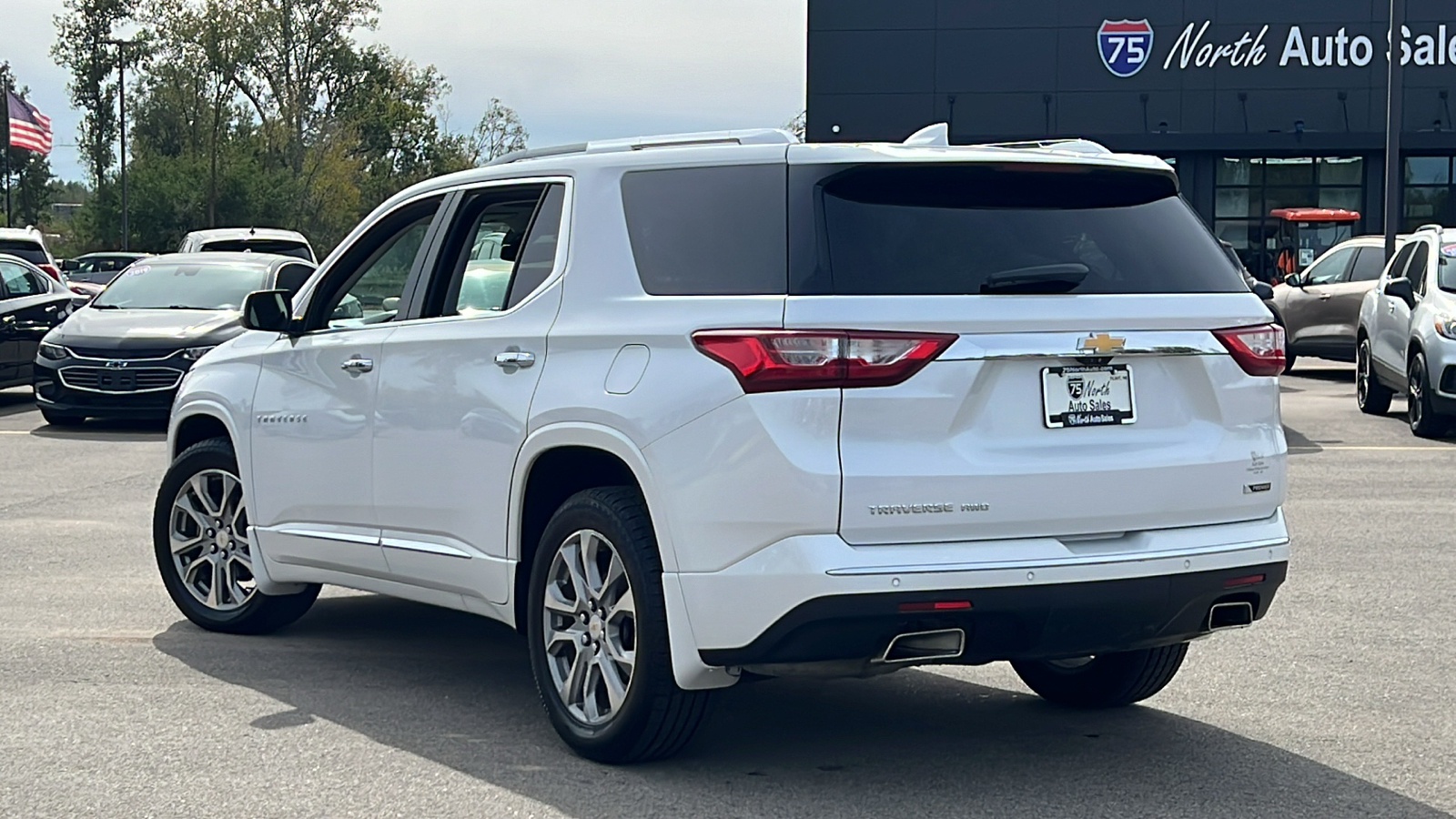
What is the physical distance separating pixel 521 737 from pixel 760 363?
164cm

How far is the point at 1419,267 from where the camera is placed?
16516mm

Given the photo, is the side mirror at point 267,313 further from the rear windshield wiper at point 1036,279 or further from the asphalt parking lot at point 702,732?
the rear windshield wiper at point 1036,279

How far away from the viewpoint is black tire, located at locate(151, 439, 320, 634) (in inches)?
288

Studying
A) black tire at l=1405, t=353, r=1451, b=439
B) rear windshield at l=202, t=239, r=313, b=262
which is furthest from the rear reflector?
rear windshield at l=202, t=239, r=313, b=262

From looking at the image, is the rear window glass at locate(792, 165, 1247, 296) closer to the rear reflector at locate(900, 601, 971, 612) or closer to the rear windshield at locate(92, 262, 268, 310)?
the rear reflector at locate(900, 601, 971, 612)

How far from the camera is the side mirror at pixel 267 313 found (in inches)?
270

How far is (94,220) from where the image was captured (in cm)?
7025

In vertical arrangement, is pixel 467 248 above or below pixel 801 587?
above

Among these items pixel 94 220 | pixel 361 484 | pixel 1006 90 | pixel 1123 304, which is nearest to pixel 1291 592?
pixel 1123 304

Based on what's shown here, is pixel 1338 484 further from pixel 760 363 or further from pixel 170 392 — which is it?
pixel 170 392

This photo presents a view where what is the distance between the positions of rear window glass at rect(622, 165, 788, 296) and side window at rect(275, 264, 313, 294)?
42.8 feet

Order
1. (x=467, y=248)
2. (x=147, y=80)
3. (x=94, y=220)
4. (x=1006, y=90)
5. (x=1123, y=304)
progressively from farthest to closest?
(x=147, y=80) → (x=94, y=220) → (x=1006, y=90) → (x=467, y=248) → (x=1123, y=304)

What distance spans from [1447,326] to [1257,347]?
34.9 feet

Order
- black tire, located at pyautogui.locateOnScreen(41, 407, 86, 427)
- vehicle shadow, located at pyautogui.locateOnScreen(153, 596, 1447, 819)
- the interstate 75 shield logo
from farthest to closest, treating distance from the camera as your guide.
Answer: the interstate 75 shield logo < black tire, located at pyautogui.locateOnScreen(41, 407, 86, 427) < vehicle shadow, located at pyautogui.locateOnScreen(153, 596, 1447, 819)
